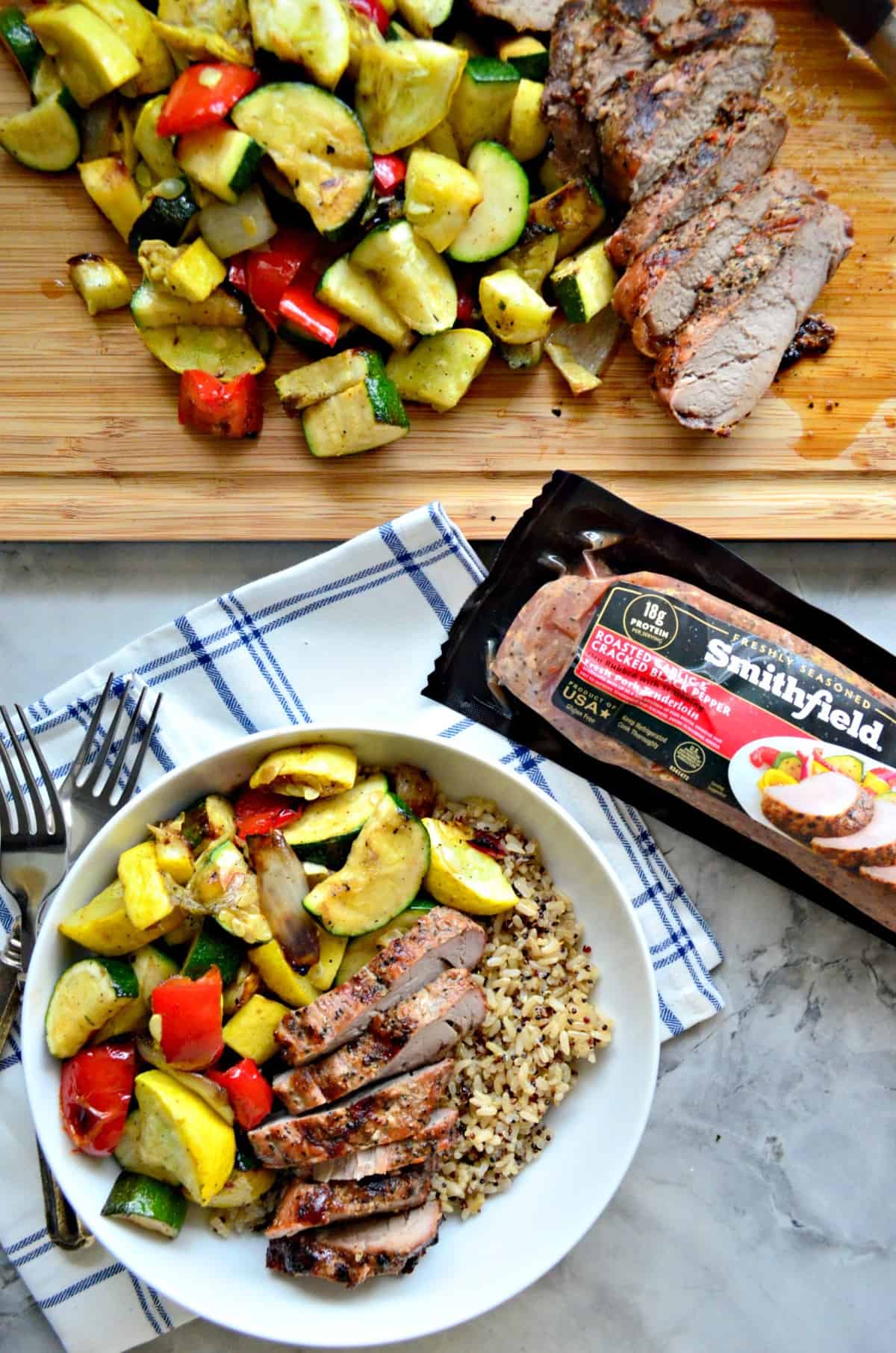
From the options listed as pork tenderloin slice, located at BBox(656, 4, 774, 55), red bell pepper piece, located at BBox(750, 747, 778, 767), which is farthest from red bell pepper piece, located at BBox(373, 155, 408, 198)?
red bell pepper piece, located at BBox(750, 747, 778, 767)

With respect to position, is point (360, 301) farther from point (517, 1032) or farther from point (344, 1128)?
point (344, 1128)

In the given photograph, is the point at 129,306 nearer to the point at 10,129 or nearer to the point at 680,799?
the point at 10,129

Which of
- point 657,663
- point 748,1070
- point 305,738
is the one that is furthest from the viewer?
point 748,1070

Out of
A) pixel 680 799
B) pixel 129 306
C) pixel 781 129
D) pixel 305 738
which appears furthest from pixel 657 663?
pixel 129 306

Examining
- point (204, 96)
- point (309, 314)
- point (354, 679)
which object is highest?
point (204, 96)

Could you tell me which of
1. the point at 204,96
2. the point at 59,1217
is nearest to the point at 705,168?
the point at 204,96

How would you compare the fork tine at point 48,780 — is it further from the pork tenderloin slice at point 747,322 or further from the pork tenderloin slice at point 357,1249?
the pork tenderloin slice at point 747,322

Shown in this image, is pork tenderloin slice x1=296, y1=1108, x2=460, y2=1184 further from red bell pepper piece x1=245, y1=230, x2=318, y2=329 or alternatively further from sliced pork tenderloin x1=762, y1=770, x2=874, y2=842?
red bell pepper piece x1=245, y1=230, x2=318, y2=329
